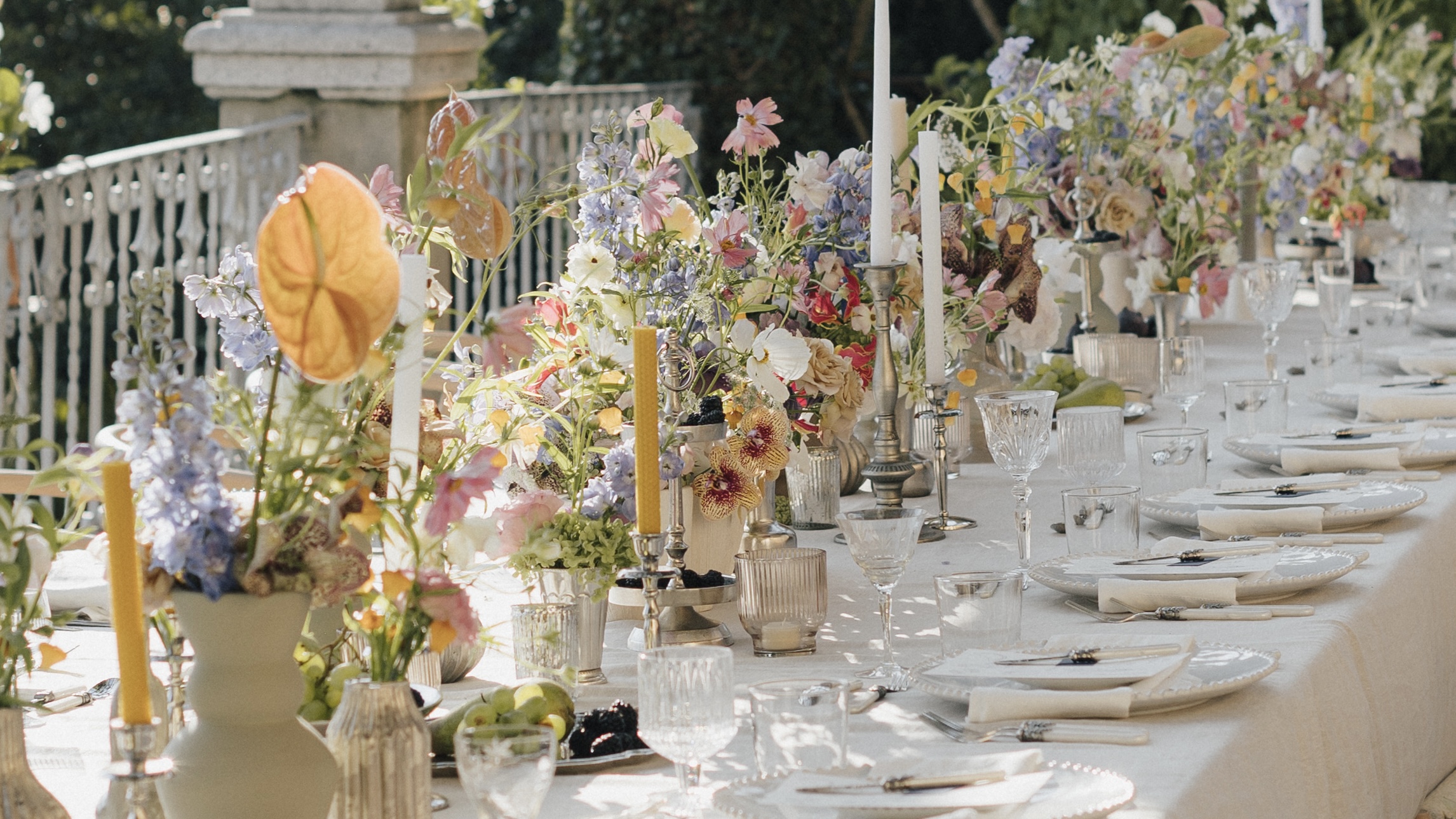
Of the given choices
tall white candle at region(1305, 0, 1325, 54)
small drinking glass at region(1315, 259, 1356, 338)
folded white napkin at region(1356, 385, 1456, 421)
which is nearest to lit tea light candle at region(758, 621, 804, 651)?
folded white napkin at region(1356, 385, 1456, 421)

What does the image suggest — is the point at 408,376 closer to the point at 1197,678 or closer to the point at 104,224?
the point at 1197,678

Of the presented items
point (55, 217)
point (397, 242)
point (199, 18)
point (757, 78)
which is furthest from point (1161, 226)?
point (199, 18)

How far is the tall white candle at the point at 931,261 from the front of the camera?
2.00 metres

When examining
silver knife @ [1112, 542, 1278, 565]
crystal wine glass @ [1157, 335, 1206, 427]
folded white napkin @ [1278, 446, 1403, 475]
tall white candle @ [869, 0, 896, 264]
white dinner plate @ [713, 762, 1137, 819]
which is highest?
tall white candle @ [869, 0, 896, 264]

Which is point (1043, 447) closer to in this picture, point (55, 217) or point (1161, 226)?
point (1161, 226)

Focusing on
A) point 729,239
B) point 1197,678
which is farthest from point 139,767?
point 729,239

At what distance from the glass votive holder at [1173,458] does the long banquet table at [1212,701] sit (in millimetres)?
89

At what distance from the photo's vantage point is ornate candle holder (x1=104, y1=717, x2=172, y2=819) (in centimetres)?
93

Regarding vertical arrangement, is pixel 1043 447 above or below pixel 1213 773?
above

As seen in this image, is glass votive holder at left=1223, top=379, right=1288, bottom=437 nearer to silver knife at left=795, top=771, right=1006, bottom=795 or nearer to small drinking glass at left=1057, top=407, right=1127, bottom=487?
small drinking glass at left=1057, top=407, right=1127, bottom=487

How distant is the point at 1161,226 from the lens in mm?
3035

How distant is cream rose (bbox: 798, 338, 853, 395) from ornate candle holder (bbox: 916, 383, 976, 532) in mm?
134

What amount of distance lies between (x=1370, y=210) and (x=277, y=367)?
12.8ft

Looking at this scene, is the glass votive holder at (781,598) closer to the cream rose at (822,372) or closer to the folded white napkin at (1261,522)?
the cream rose at (822,372)
